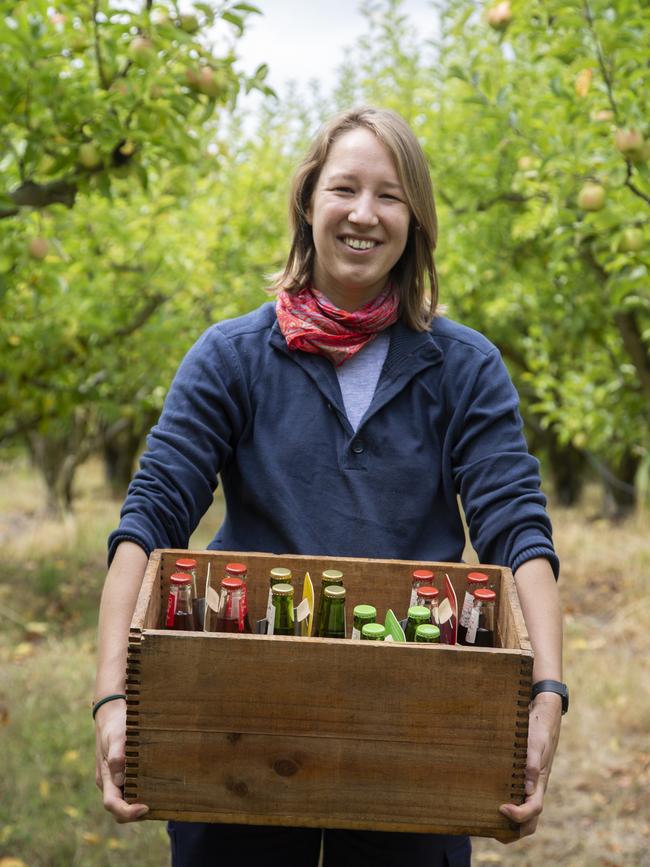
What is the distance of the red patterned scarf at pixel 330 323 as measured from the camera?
77.4 inches

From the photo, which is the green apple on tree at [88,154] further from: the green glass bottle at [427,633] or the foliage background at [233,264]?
the green glass bottle at [427,633]

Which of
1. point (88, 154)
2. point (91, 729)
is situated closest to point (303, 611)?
point (88, 154)

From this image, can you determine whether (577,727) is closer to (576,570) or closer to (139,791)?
(576,570)

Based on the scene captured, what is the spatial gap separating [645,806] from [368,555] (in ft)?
8.67

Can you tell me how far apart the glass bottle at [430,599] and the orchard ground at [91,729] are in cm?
30

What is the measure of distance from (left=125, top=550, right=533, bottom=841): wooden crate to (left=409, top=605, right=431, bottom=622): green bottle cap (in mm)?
184

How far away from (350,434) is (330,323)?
0.24m

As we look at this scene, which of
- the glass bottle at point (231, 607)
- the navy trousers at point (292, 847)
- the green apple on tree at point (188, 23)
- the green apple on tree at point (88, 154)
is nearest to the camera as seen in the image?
the glass bottle at point (231, 607)

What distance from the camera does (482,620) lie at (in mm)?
1768

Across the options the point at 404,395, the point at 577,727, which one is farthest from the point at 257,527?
the point at 577,727

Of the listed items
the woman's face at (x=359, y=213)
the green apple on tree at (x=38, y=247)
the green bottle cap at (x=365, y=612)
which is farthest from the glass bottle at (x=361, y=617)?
the green apple on tree at (x=38, y=247)

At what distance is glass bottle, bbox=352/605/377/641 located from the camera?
1.65 metres

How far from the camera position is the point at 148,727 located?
→ 1466 mm

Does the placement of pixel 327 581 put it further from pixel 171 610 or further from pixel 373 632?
pixel 171 610
